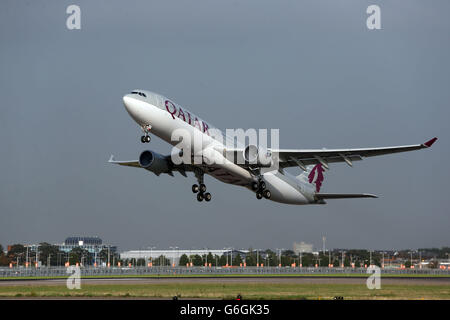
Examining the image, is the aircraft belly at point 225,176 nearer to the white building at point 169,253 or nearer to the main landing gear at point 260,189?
the main landing gear at point 260,189

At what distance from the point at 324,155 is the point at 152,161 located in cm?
1279

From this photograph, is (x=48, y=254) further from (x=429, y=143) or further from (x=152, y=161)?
(x=429, y=143)

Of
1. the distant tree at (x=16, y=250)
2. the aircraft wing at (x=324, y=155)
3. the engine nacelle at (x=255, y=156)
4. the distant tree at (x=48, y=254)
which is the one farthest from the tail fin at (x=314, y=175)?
the distant tree at (x=16, y=250)

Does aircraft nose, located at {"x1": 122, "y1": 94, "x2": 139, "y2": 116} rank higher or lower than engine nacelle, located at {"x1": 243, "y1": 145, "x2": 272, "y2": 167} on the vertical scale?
higher

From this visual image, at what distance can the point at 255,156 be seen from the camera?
40.0 metres

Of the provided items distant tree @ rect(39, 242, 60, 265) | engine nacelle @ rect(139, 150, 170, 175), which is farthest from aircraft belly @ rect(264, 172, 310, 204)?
distant tree @ rect(39, 242, 60, 265)

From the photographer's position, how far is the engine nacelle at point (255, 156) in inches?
1565

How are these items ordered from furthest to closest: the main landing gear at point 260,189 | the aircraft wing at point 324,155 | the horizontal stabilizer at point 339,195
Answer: the horizontal stabilizer at point 339,195 < the main landing gear at point 260,189 < the aircraft wing at point 324,155

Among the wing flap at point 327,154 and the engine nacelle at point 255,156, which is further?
the engine nacelle at point 255,156

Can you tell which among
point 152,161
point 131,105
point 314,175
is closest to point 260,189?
point 152,161

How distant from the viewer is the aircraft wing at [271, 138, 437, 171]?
39125mm

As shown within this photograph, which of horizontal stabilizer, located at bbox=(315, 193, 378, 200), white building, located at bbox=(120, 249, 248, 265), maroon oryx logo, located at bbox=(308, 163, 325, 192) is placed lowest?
white building, located at bbox=(120, 249, 248, 265)

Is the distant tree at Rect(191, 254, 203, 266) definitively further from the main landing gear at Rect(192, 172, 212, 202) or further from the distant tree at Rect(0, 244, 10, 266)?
the main landing gear at Rect(192, 172, 212, 202)
